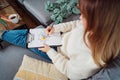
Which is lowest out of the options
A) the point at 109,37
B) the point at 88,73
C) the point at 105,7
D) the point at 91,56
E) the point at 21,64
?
the point at 21,64

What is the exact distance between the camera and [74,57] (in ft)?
3.40

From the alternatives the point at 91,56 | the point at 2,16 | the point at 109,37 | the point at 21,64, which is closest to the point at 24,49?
the point at 21,64

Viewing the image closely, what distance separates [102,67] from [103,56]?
0.07 metres

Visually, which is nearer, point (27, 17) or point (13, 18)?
point (13, 18)

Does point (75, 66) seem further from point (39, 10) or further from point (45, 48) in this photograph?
point (39, 10)

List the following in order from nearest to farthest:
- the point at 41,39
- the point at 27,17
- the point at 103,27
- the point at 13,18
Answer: the point at 103,27, the point at 41,39, the point at 13,18, the point at 27,17

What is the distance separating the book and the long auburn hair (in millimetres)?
431

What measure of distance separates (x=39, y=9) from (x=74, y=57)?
756mm

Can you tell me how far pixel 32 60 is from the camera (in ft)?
3.93

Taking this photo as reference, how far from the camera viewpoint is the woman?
2.35 feet

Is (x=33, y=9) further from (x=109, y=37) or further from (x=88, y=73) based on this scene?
(x=109, y=37)

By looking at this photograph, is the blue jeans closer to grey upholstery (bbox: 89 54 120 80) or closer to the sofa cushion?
the sofa cushion

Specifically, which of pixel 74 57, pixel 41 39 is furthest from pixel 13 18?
pixel 74 57

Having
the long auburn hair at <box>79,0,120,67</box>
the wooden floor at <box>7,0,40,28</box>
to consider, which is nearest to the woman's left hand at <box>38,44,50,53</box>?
the long auburn hair at <box>79,0,120,67</box>
